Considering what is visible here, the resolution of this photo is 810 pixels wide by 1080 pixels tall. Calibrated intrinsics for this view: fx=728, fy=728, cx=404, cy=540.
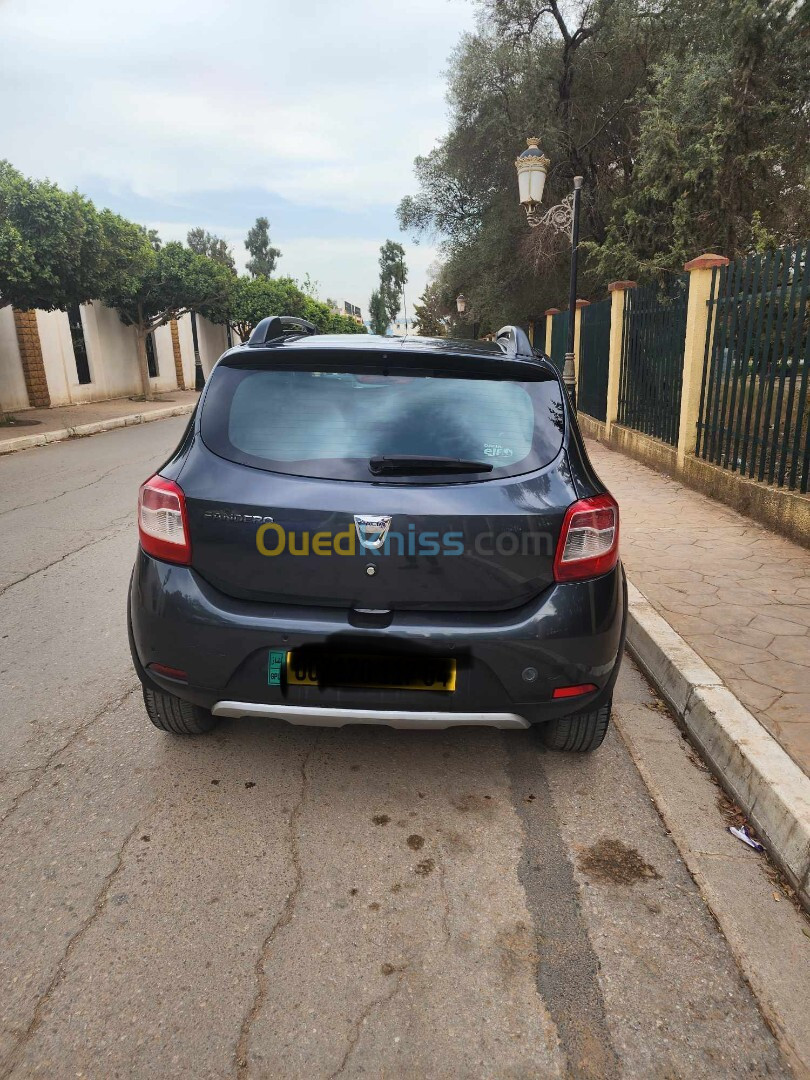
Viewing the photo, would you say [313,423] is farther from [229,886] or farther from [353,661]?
[229,886]

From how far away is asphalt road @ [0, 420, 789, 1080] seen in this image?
1740 mm

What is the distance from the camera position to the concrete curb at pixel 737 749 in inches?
94.1

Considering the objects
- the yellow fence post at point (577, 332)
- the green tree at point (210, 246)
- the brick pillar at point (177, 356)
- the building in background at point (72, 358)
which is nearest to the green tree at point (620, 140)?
the yellow fence post at point (577, 332)

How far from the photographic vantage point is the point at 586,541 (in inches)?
98.2

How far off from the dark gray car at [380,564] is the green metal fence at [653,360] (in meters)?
6.53

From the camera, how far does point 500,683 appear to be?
2422 mm

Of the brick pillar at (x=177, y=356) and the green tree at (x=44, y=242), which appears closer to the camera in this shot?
the green tree at (x=44, y=242)

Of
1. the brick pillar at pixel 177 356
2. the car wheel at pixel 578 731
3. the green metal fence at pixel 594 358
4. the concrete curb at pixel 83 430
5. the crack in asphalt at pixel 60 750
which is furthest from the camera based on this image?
the brick pillar at pixel 177 356

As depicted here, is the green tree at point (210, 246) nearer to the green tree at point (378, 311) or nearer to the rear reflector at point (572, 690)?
the green tree at point (378, 311)

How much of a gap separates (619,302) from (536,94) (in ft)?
37.3

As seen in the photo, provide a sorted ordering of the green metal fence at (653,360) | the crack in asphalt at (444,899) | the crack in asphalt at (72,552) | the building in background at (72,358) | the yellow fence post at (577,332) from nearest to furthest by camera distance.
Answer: the crack in asphalt at (444,899)
the crack in asphalt at (72,552)
the green metal fence at (653,360)
the yellow fence post at (577,332)
the building in background at (72,358)

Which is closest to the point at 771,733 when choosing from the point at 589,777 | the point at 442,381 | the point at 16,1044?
the point at 589,777

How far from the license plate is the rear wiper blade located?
0.63m

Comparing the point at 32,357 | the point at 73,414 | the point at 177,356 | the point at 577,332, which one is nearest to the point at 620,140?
the point at 577,332
